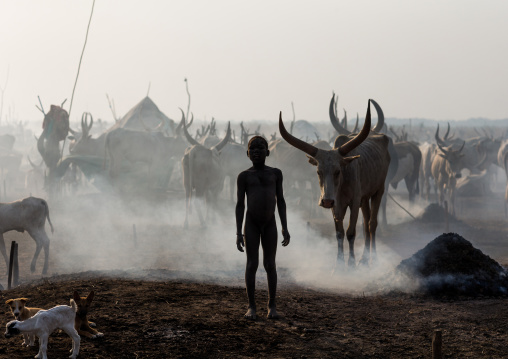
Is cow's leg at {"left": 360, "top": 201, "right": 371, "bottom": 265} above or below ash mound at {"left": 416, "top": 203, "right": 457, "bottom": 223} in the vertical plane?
above

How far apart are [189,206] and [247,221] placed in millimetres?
13925

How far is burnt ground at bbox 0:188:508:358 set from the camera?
5.75 metres

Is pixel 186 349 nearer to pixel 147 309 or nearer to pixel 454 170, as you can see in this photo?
pixel 147 309

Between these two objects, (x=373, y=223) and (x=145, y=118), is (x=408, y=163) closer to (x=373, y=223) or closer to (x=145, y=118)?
(x=373, y=223)

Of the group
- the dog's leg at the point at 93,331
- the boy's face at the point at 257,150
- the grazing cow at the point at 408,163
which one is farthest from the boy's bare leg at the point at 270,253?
the grazing cow at the point at 408,163

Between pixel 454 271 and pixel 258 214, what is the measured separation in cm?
364

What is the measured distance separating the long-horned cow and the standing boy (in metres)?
1.64

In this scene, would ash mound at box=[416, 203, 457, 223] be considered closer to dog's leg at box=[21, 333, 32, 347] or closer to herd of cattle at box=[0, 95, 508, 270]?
herd of cattle at box=[0, 95, 508, 270]

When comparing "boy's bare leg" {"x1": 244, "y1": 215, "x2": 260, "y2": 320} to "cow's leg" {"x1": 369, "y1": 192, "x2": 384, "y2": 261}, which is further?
"cow's leg" {"x1": 369, "y1": 192, "x2": 384, "y2": 261}

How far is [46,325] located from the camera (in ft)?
17.3

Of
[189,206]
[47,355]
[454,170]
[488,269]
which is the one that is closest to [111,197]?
[189,206]

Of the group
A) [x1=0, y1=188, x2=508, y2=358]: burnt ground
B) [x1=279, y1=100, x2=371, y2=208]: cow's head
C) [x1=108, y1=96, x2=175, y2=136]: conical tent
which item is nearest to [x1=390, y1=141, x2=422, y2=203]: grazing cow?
[x1=108, y1=96, x2=175, y2=136]: conical tent

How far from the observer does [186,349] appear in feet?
18.7

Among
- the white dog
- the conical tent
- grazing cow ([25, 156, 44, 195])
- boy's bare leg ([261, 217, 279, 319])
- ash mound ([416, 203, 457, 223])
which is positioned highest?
the conical tent
